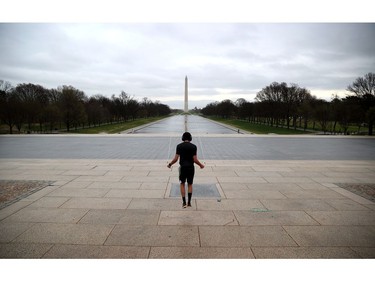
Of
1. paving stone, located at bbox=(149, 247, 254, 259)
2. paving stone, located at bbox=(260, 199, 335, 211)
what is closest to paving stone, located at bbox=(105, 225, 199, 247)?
paving stone, located at bbox=(149, 247, 254, 259)

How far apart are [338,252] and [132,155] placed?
463 inches

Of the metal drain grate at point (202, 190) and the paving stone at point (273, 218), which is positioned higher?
the metal drain grate at point (202, 190)

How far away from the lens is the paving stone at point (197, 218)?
544 cm

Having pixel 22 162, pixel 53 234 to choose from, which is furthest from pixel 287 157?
pixel 22 162

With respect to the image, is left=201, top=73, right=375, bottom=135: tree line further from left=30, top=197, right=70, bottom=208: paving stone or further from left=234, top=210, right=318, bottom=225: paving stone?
left=30, top=197, right=70, bottom=208: paving stone

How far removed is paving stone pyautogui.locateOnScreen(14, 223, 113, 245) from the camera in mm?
4668

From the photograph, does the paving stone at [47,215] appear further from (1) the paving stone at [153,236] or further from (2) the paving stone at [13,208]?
(1) the paving stone at [153,236]

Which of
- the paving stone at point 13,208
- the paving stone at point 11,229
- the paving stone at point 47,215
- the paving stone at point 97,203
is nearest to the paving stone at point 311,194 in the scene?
the paving stone at point 97,203

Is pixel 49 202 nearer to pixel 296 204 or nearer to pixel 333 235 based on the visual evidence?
pixel 296 204

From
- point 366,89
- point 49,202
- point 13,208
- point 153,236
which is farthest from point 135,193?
point 366,89

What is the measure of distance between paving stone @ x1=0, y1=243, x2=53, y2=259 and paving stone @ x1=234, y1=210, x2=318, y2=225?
12.5 feet

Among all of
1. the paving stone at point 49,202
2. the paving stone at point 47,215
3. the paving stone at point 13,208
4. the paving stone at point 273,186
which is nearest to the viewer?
the paving stone at point 47,215

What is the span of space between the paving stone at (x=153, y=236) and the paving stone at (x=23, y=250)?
1074 millimetres

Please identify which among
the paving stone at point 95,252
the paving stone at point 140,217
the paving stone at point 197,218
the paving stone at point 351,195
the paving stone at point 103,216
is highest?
the paving stone at point 351,195
